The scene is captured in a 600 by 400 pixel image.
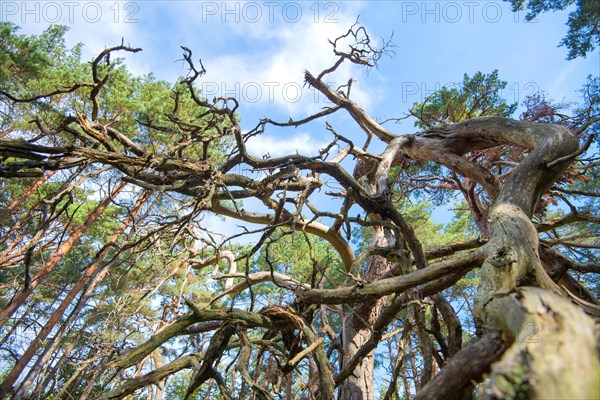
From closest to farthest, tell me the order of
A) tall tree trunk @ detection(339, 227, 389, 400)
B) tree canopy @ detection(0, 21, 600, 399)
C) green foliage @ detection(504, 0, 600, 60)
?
tree canopy @ detection(0, 21, 600, 399)
tall tree trunk @ detection(339, 227, 389, 400)
green foliage @ detection(504, 0, 600, 60)

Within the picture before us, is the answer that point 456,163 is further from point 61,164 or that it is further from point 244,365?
point 61,164

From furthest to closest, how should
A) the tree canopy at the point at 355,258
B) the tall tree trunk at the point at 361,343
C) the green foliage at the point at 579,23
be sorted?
the green foliage at the point at 579,23 < the tall tree trunk at the point at 361,343 < the tree canopy at the point at 355,258

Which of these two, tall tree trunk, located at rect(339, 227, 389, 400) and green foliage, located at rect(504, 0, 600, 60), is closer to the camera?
tall tree trunk, located at rect(339, 227, 389, 400)

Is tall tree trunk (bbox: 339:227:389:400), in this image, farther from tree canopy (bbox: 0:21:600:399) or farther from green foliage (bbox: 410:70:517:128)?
green foliage (bbox: 410:70:517:128)

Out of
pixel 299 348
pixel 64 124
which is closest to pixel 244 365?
pixel 299 348

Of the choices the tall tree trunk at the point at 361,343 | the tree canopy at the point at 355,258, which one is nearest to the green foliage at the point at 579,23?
the tree canopy at the point at 355,258

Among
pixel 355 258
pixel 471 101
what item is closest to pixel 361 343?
pixel 355 258

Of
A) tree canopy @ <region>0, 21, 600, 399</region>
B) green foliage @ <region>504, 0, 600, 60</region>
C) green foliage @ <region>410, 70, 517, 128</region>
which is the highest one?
green foliage @ <region>504, 0, 600, 60</region>

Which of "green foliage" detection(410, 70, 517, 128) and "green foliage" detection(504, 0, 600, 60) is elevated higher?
"green foliage" detection(504, 0, 600, 60)

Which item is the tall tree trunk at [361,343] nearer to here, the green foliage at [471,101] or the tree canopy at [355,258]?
the tree canopy at [355,258]

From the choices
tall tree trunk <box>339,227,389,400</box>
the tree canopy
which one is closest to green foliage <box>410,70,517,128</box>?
the tree canopy

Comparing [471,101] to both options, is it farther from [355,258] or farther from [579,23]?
[355,258]

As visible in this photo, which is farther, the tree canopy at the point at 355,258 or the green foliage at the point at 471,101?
the green foliage at the point at 471,101

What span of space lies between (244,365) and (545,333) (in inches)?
54.8
